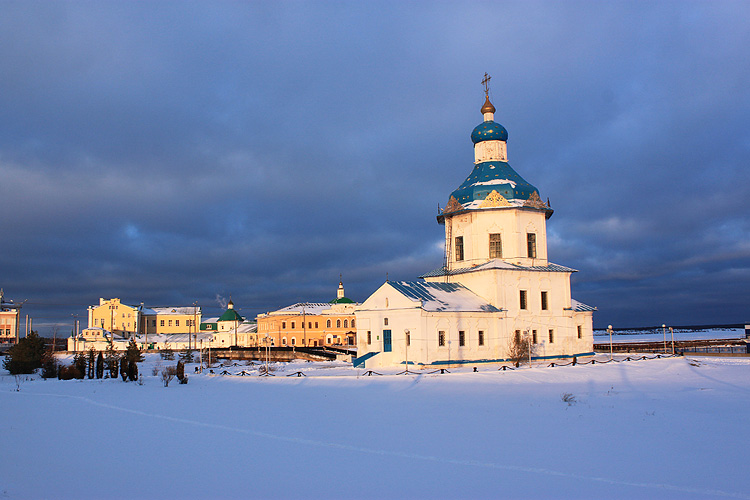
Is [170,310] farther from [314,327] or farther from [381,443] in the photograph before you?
[381,443]

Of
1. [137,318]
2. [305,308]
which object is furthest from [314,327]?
[137,318]

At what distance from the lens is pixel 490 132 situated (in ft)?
135

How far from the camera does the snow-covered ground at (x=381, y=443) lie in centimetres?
875

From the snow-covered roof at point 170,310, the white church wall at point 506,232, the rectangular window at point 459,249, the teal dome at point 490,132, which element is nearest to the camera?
the white church wall at point 506,232

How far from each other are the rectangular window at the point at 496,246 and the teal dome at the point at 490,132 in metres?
6.99

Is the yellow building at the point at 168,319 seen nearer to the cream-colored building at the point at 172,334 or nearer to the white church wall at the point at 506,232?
the cream-colored building at the point at 172,334

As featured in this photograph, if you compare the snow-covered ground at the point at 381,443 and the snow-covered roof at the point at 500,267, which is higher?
the snow-covered roof at the point at 500,267

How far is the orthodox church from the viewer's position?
3441 centimetres

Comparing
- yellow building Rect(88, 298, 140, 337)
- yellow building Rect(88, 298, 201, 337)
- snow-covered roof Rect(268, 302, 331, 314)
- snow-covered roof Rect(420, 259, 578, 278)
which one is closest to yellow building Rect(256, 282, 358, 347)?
snow-covered roof Rect(268, 302, 331, 314)

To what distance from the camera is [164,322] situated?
11400 centimetres

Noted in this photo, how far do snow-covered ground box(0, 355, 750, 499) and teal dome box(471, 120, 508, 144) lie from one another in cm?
2295

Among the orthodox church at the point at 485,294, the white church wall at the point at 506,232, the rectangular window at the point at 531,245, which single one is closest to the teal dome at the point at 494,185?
the orthodox church at the point at 485,294

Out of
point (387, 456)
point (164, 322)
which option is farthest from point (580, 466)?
point (164, 322)

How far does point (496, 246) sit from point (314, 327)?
46.9 metres
